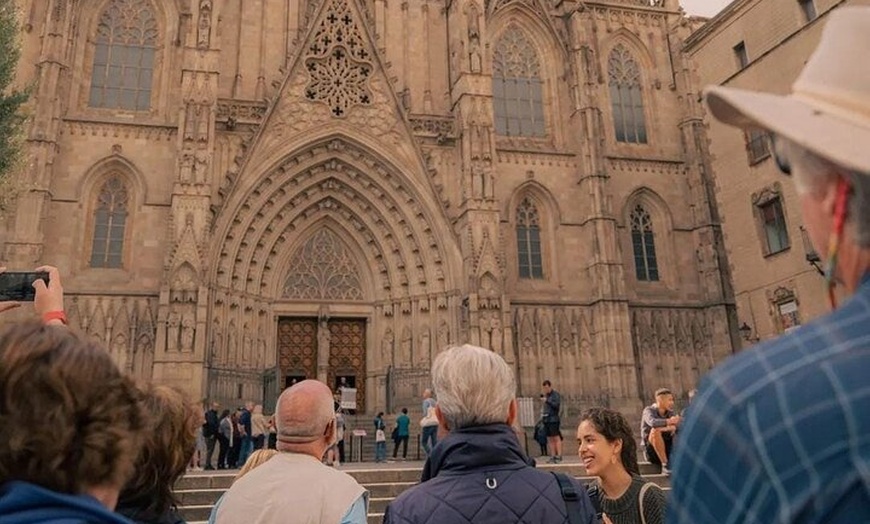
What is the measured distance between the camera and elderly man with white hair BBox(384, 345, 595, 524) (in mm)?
2211

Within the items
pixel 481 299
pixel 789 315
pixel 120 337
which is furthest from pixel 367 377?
pixel 789 315

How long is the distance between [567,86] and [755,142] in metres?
7.95

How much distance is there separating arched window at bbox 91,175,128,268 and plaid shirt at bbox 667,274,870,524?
20.8m

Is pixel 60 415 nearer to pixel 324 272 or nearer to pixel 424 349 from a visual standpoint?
pixel 424 349

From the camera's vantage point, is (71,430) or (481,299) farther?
(481,299)

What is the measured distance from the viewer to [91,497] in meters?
1.21

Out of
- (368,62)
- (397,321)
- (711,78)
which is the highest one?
(368,62)

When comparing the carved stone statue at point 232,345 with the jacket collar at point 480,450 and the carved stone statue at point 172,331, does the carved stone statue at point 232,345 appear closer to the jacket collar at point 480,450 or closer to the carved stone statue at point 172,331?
the carved stone statue at point 172,331

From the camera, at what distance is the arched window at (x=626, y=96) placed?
25.6 meters

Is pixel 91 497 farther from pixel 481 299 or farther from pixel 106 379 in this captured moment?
pixel 481 299

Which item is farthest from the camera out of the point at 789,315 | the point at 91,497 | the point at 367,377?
the point at 367,377

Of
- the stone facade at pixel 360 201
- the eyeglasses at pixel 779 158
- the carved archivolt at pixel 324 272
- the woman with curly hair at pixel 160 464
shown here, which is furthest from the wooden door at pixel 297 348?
the eyeglasses at pixel 779 158

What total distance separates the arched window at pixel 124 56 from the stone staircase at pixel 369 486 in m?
14.7

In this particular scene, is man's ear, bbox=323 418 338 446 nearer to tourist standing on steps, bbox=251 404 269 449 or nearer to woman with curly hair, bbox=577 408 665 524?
woman with curly hair, bbox=577 408 665 524
